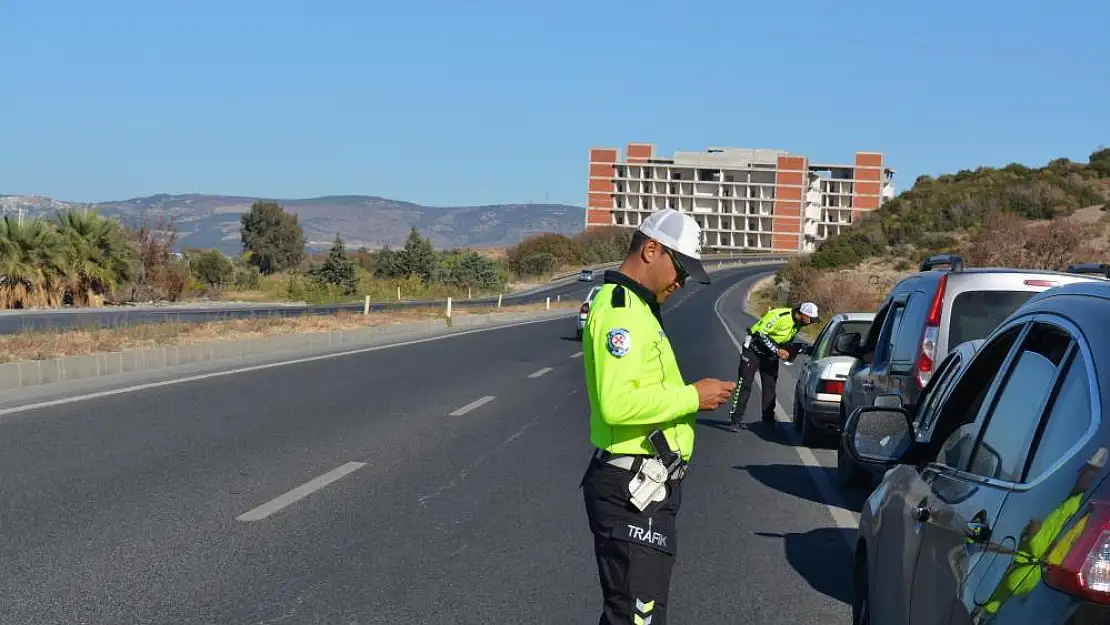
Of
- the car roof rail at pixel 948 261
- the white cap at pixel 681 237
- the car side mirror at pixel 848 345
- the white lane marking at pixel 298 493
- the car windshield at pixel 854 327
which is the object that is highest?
the white cap at pixel 681 237

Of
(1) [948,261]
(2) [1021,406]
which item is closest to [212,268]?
(1) [948,261]

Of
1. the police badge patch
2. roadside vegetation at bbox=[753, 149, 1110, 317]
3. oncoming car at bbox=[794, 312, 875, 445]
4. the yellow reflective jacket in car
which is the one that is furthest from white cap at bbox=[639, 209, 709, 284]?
roadside vegetation at bbox=[753, 149, 1110, 317]

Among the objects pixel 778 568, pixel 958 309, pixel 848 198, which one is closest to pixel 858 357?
pixel 958 309

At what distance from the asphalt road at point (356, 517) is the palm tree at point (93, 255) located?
1100 inches

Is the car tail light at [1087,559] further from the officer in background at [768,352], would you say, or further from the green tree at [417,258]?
the green tree at [417,258]

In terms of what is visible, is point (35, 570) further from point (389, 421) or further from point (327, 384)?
point (327, 384)

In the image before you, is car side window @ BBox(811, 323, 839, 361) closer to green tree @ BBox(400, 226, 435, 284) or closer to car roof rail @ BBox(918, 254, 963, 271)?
car roof rail @ BBox(918, 254, 963, 271)

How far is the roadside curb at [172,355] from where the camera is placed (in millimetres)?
16359

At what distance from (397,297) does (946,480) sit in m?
65.7

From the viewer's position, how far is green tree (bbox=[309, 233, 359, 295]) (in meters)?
66.5

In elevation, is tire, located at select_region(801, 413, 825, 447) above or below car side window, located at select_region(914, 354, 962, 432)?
below

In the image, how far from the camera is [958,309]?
30.2 ft

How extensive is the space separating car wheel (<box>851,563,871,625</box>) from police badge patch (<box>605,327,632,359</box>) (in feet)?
4.66

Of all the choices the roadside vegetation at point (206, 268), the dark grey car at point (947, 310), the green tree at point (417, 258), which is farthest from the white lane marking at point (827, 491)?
the green tree at point (417, 258)
